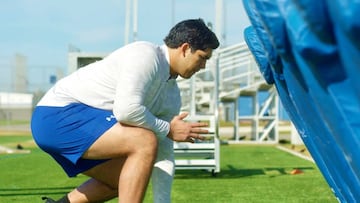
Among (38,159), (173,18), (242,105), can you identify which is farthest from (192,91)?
(242,105)

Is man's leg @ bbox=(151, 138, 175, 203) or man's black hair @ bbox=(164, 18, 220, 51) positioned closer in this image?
man's black hair @ bbox=(164, 18, 220, 51)

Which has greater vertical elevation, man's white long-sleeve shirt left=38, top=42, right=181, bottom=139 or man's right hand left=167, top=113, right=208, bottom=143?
man's white long-sleeve shirt left=38, top=42, right=181, bottom=139

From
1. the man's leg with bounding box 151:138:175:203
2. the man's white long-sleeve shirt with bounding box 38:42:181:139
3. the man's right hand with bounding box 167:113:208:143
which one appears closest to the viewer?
the man's white long-sleeve shirt with bounding box 38:42:181:139

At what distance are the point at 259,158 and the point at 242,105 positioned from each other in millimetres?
32447

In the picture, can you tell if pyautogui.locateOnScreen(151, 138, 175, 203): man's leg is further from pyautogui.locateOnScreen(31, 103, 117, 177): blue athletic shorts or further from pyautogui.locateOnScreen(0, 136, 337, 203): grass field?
pyautogui.locateOnScreen(0, 136, 337, 203): grass field

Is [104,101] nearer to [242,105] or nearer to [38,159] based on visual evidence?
[38,159]

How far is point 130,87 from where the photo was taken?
3365 millimetres

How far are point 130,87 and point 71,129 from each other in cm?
48

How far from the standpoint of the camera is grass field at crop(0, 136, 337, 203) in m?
6.70

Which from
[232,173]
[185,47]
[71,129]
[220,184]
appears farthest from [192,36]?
[232,173]

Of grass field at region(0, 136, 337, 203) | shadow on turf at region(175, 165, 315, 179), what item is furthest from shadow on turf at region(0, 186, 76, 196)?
shadow on turf at region(175, 165, 315, 179)

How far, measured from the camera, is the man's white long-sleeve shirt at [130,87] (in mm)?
3387

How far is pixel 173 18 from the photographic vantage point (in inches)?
976

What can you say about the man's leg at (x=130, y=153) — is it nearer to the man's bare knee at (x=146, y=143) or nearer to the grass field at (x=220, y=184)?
the man's bare knee at (x=146, y=143)
